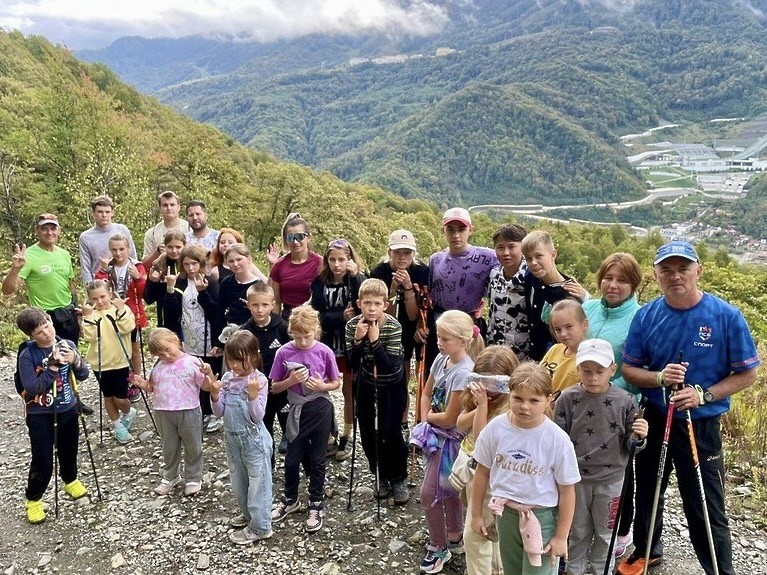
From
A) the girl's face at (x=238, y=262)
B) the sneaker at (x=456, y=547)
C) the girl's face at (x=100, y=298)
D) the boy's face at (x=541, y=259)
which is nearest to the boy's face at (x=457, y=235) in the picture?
the boy's face at (x=541, y=259)

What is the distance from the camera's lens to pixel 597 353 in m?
3.61

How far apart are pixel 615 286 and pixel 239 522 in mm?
4254

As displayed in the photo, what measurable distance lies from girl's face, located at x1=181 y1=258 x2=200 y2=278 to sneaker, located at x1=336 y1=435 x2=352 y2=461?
279cm

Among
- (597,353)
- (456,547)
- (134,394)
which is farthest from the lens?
(134,394)

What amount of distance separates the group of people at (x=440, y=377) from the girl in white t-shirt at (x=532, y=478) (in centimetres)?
1

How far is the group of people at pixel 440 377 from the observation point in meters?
3.63

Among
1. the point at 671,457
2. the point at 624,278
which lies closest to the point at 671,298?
the point at 624,278

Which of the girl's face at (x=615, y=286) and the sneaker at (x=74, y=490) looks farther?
the sneaker at (x=74, y=490)

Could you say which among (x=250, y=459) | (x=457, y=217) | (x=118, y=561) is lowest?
(x=118, y=561)

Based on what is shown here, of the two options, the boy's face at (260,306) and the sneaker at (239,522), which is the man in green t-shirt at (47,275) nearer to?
the boy's face at (260,306)

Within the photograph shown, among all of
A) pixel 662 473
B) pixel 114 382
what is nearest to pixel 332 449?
pixel 114 382

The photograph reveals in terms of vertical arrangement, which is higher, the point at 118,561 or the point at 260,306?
the point at 260,306

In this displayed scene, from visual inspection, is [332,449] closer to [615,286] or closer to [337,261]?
[337,261]

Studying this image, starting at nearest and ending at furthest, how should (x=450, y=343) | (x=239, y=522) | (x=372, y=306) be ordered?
(x=450, y=343) < (x=372, y=306) < (x=239, y=522)
